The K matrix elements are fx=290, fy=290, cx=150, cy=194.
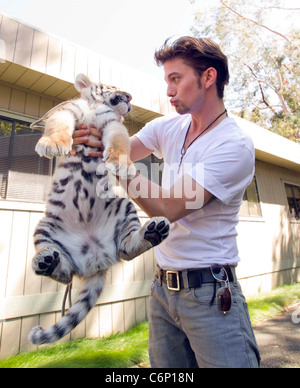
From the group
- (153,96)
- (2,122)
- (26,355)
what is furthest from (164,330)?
(153,96)

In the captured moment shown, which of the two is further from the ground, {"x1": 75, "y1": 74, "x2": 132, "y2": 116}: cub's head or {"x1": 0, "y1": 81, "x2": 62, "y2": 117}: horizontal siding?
{"x1": 0, "y1": 81, "x2": 62, "y2": 117}: horizontal siding

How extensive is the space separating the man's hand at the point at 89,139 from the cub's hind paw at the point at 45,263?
25.2 inches

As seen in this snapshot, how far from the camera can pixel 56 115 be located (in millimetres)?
1837

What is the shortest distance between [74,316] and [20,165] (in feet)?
14.1

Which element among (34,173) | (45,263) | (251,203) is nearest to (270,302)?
(251,203)

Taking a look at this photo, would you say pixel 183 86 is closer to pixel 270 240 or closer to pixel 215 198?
pixel 215 198

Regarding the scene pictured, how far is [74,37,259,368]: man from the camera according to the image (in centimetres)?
177

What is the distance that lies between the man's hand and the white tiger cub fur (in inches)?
1.9

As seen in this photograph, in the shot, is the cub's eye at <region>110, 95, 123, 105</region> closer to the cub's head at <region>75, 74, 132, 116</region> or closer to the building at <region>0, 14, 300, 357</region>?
the cub's head at <region>75, 74, 132, 116</region>

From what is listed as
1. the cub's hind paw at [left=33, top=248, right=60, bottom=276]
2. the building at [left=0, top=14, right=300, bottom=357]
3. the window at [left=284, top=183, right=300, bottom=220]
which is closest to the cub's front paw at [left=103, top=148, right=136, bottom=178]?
the cub's hind paw at [left=33, top=248, right=60, bottom=276]

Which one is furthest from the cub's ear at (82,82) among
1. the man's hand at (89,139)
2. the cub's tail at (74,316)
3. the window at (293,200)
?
the window at (293,200)

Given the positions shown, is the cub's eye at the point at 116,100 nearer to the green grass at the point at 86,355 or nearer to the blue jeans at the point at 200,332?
the blue jeans at the point at 200,332
